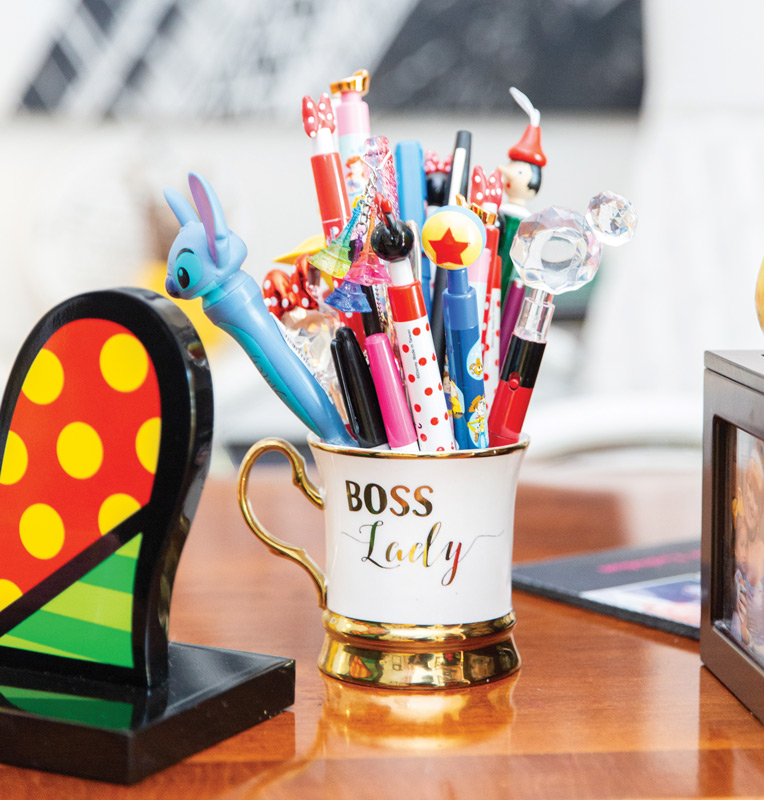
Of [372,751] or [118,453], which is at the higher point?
[118,453]

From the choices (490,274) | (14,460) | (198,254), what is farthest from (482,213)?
(14,460)

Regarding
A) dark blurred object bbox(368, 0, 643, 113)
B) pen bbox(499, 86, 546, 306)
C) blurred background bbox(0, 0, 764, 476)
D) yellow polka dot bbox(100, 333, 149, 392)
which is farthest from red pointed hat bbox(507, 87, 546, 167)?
dark blurred object bbox(368, 0, 643, 113)

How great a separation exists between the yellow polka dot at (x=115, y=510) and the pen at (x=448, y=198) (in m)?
0.16

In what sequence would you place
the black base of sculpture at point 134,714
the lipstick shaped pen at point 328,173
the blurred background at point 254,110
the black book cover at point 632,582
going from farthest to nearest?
the blurred background at point 254,110 → the black book cover at point 632,582 → the lipstick shaped pen at point 328,173 → the black base of sculpture at point 134,714

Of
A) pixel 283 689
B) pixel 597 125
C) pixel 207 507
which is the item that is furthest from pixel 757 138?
pixel 283 689

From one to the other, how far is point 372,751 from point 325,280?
0.71ft

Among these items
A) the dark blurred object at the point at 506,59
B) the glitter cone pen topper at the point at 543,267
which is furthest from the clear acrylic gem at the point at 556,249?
the dark blurred object at the point at 506,59

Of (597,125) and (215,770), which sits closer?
(215,770)

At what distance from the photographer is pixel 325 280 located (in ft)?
1.61

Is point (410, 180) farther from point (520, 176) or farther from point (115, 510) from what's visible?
point (115, 510)

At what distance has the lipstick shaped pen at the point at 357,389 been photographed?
0.45 meters

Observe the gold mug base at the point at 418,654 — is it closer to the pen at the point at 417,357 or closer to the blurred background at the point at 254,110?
the pen at the point at 417,357

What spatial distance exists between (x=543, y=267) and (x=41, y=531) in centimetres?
24

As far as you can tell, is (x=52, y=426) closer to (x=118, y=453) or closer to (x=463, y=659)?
(x=118, y=453)
